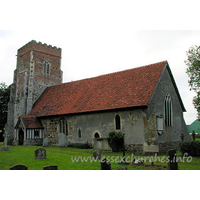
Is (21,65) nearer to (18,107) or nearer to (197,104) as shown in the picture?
(18,107)

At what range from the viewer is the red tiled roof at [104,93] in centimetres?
2091

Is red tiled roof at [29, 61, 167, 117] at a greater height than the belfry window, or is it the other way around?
the belfry window

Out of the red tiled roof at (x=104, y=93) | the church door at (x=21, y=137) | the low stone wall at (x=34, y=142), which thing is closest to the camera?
the red tiled roof at (x=104, y=93)

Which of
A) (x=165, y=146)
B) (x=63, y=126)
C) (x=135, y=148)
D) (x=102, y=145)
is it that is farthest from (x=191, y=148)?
(x=63, y=126)

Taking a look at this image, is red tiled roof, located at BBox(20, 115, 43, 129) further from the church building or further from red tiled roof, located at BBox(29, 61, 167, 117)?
red tiled roof, located at BBox(29, 61, 167, 117)

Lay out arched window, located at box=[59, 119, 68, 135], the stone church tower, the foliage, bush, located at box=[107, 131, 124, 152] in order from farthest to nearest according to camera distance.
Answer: the foliage
the stone church tower
arched window, located at box=[59, 119, 68, 135]
bush, located at box=[107, 131, 124, 152]

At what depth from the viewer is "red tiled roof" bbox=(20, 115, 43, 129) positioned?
91.6ft

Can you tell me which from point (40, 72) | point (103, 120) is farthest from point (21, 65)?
point (103, 120)

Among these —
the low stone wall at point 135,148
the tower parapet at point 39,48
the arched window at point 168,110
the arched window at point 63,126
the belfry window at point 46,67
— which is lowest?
the low stone wall at point 135,148

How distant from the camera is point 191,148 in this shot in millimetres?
16234

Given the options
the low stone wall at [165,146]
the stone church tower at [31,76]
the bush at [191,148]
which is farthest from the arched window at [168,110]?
the stone church tower at [31,76]

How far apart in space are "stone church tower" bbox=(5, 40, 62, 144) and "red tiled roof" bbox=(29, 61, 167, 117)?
221 cm

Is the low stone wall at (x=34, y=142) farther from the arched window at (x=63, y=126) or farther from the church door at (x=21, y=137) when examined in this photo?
the arched window at (x=63, y=126)

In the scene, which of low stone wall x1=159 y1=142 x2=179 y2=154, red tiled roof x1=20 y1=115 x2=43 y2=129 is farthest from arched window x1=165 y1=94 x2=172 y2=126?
red tiled roof x1=20 y1=115 x2=43 y2=129
